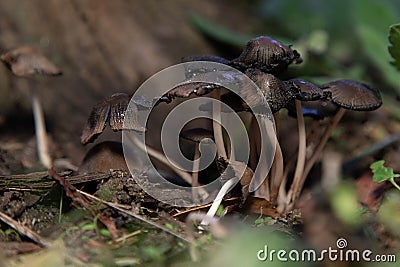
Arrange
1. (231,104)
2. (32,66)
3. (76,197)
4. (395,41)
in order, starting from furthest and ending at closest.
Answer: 1. (32,66)
2. (395,41)
3. (231,104)
4. (76,197)

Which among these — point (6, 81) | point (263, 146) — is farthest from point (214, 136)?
point (6, 81)

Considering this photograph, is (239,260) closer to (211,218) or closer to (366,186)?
(211,218)

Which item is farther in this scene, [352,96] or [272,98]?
[352,96]

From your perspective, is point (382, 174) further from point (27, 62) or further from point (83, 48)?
point (83, 48)

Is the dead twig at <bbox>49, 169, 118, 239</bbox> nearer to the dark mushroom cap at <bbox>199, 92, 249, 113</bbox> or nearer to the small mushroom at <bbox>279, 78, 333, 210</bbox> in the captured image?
the dark mushroom cap at <bbox>199, 92, 249, 113</bbox>

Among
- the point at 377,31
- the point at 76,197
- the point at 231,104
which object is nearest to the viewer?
the point at 76,197

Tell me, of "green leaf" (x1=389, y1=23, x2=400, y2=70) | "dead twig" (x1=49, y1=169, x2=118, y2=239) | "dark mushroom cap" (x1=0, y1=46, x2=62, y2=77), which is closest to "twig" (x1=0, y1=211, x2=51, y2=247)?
"dead twig" (x1=49, y1=169, x2=118, y2=239)

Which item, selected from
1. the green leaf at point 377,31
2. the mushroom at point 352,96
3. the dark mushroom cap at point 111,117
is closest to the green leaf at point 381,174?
the mushroom at point 352,96

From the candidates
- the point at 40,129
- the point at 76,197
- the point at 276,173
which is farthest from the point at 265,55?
the point at 40,129
